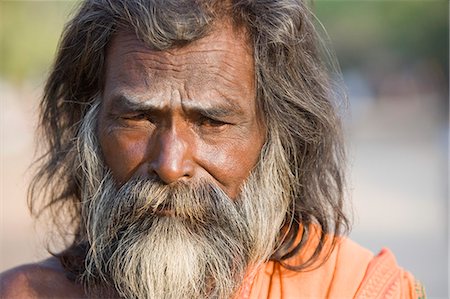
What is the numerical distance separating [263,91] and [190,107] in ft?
1.00

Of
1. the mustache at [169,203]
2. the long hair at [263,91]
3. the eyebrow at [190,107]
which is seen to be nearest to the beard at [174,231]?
Answer: the mustache at [169,203]

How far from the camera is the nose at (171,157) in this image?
2.78 m

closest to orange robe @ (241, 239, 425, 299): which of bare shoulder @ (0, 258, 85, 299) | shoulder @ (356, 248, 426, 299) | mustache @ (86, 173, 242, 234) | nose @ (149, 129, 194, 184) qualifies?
shoulder @ (356, 248, 426, 299)

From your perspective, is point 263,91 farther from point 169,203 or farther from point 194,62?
point 169,203

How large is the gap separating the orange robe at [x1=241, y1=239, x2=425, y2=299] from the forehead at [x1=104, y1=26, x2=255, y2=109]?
63cm

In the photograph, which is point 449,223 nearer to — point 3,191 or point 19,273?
point 3,191

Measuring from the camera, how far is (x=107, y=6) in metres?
3.07

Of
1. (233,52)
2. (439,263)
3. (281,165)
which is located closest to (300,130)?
(281,165)

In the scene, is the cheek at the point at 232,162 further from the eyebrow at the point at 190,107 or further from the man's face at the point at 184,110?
the eyebrow at the point at 190,107

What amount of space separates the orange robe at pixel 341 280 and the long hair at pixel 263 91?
0.05 metres

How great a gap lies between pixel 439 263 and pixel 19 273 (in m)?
5.97

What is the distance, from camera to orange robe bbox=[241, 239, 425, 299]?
302 centimetres

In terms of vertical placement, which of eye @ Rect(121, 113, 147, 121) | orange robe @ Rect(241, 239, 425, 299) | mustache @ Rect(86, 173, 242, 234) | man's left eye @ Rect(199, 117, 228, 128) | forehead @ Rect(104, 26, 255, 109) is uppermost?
forehead @ Rect(104, 26, 255, 109)

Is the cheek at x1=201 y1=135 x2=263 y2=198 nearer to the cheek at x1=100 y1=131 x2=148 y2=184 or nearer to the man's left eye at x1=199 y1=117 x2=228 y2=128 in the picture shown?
the man's left eye at x1=199 y1=117 x2=228 y2=128
